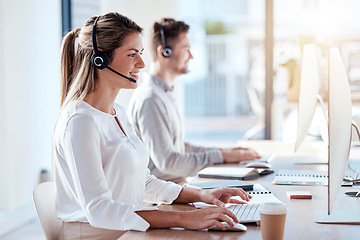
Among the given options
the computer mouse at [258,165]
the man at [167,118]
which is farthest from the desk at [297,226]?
the man at [167,118]

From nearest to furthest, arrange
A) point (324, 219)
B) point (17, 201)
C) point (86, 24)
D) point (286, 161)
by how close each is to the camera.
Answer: point (324, 219) < point (86, 24) < point (286, 161) < point (17, 201)

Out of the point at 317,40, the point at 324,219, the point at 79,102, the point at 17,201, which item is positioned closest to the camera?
the point at 324,219

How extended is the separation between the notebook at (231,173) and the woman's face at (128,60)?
515 mm

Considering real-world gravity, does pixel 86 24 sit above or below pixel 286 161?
above

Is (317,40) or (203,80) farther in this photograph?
(203,80)

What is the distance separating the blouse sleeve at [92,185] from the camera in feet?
4.35

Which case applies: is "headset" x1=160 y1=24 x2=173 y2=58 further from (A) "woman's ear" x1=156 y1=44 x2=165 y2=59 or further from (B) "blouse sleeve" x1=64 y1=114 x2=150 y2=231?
(B) "blouse sleeve" x1=64 y1=114 x2=150 y2=231

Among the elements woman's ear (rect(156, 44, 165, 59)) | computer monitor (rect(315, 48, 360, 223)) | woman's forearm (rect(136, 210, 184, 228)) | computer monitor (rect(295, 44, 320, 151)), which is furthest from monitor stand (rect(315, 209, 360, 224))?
woman's ear (rect(156, 44, 165, 59))

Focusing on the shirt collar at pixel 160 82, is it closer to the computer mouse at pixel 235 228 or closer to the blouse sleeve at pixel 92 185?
the blouse sleeve at pixel 92 185

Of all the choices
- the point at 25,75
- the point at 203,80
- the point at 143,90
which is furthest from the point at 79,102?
the point at 203,80

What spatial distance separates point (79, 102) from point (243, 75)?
8.14 metres

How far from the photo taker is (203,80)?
9.59m

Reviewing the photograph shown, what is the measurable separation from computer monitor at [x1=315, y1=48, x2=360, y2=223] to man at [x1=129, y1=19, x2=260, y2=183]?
1.01 meters

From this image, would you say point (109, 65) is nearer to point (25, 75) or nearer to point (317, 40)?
point (25, 75)
